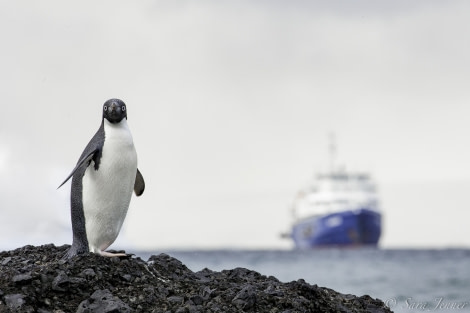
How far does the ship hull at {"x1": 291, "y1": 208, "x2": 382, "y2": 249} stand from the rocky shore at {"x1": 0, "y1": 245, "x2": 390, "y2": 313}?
176 feet

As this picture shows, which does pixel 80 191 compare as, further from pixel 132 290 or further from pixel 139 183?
pixel 132 290

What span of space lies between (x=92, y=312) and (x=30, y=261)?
1.40m

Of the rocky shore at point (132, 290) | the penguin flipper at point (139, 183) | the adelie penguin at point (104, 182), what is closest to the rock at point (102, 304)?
the rocky shore at point (132, 290)

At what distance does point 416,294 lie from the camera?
20.4 meters

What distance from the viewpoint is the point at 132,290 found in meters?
6.44

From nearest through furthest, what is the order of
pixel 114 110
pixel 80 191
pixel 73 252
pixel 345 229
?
pixel 114 110 < pixel 80 191 < pixel 73 252 < pixel 345 229

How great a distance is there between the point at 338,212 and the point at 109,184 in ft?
180

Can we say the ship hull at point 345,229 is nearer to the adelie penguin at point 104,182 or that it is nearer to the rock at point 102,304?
the adelie penguin at point 104,182

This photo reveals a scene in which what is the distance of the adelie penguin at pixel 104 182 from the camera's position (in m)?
6.77

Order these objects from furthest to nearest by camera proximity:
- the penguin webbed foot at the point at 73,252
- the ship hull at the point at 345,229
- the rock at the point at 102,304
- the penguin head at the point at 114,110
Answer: the ship hull at the point at 345,229, the penguin webbed foot at the point at 73,252, the penguin head at the point at 114,110, the rock at the point at 102,304

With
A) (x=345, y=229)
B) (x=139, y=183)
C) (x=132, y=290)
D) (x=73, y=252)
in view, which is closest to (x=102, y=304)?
(x=132, y=290)

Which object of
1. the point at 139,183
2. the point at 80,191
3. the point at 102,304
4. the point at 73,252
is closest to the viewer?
the point at 102,304

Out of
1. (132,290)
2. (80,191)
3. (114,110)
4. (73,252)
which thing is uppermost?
(114,110)

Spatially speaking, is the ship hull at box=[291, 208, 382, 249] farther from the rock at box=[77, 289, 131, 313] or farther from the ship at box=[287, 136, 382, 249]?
the rock at box=[77, 289, 131, 313]
